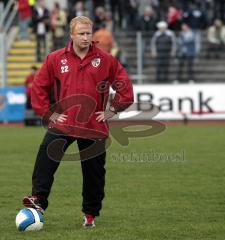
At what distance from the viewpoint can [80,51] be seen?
31.9 ft

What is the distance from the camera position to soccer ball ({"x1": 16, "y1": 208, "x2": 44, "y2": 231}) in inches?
380

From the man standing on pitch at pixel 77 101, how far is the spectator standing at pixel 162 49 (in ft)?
66.6

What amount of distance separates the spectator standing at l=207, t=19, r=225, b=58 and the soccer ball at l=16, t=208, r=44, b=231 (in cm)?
2163

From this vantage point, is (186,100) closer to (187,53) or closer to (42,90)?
(187,53)

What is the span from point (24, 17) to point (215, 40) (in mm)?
6337

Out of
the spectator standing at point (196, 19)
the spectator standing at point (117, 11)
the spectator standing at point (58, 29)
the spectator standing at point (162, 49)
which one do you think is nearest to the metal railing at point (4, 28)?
the spectator standing at point (58, 29)

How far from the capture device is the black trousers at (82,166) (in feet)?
32.0

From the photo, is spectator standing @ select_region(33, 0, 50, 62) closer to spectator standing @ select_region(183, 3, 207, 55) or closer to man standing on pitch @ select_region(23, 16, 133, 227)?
spectator standing @ select_region(183, 3, 207, 55)

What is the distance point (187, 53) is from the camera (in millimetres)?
30297

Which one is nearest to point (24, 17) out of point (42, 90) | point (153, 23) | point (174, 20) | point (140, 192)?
point (153, 23)

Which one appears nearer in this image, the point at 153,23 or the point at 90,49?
the point at 90,49

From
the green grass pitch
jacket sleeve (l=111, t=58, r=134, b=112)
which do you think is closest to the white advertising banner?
the green grass pitch

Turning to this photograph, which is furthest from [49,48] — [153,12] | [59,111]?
[59,111]

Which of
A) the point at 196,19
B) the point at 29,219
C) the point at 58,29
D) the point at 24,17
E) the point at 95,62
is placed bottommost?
the point at 58,29
